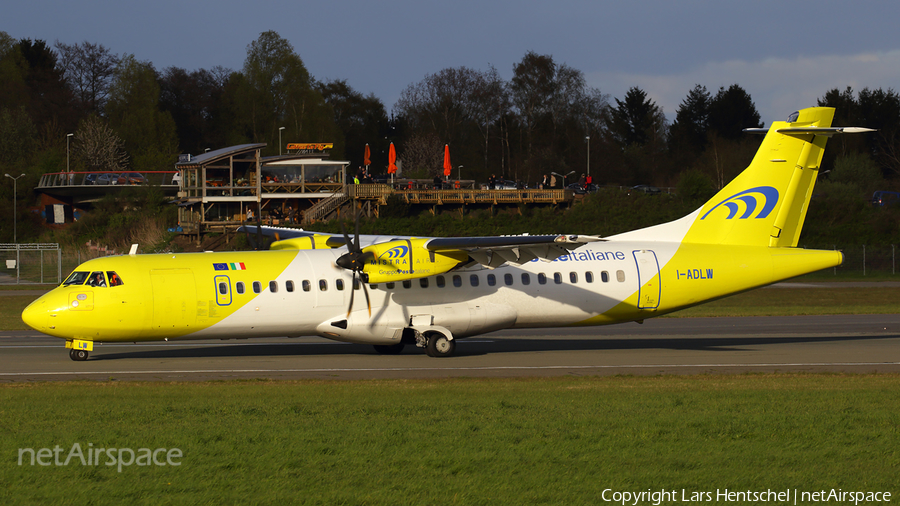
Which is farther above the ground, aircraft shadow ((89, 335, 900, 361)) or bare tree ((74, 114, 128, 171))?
bare tree ((74, 114, 128, 171))

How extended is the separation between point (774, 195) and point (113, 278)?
17027 mm

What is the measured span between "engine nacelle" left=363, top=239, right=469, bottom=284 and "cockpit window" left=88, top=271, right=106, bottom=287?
6.04 meters

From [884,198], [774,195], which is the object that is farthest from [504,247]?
[884,198]

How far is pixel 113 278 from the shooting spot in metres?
18.1

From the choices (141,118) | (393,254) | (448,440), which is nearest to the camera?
(448,440)

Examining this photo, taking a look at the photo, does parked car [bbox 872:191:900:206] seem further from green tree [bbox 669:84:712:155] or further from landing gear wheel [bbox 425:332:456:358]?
landing gear wheel [bbox 425:332:456:358]

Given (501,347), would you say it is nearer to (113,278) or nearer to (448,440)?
(113,278)

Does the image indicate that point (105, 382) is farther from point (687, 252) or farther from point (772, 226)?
point (772, 226)

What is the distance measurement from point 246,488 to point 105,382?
362 inches

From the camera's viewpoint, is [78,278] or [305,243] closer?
[78,278]

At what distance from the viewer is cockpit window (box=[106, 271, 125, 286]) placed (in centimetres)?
1803

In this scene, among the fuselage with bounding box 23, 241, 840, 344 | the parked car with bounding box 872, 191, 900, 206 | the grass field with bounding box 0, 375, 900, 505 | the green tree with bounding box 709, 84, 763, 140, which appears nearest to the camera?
the grass field with bounding box 0, 375, 900, 505

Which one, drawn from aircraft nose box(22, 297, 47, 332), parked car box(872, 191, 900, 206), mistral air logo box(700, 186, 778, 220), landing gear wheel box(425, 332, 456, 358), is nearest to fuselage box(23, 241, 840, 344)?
aircraft nose box(22, 297, 47, 332)

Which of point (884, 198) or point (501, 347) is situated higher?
point (884, 198)
